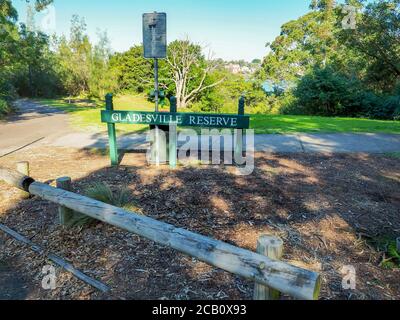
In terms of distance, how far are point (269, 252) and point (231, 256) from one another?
0.89ft

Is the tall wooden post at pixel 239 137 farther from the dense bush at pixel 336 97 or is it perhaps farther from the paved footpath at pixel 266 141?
the dense bush at pixel 336 97

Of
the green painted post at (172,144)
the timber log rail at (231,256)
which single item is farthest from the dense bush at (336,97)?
the timber log rail at (231,256)

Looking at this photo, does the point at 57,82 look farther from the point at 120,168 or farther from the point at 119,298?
the point at 119,298

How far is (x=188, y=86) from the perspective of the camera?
3127 cm

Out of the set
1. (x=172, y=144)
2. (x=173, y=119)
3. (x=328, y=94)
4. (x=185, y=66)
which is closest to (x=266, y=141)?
(x=172, y=144)

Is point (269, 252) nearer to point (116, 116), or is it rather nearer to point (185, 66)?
point (116, 116)

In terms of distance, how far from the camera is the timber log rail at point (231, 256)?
74.0 inches

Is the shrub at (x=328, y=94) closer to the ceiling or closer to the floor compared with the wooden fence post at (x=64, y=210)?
closer to the ceiling

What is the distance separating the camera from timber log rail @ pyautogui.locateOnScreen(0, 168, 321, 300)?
188cm

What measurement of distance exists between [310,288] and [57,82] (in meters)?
37.8

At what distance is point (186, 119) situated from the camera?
19.6ft

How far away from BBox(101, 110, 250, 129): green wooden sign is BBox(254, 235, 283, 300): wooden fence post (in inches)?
155

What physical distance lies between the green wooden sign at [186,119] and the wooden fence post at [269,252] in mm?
3942
